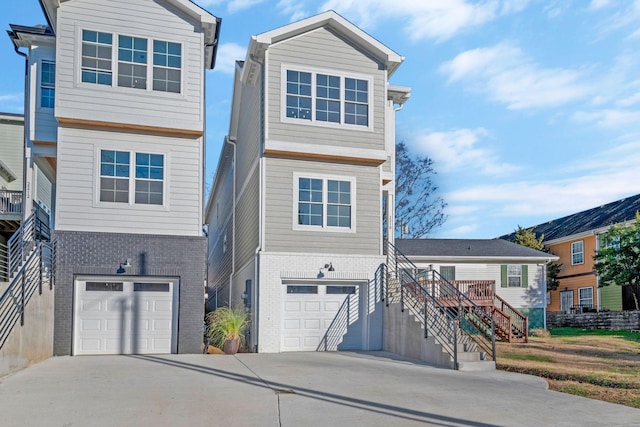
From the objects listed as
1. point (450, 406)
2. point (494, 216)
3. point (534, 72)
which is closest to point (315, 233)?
point (450, 406)

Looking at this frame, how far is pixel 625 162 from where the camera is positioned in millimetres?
30828

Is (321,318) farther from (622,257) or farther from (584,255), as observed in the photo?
(584,255)

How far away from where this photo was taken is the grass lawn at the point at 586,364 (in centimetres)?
951

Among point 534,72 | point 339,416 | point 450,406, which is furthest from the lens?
point 534,72

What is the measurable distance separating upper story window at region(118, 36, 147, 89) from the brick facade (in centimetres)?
377

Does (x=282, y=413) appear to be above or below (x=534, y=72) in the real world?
below

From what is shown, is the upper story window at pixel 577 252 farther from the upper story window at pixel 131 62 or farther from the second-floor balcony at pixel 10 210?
the second-floor balcony at pixel 10 210

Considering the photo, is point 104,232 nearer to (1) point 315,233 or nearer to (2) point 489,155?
(1) point 315,233

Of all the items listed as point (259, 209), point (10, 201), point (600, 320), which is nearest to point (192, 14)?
point (259, 209)

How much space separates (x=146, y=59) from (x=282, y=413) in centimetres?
1019

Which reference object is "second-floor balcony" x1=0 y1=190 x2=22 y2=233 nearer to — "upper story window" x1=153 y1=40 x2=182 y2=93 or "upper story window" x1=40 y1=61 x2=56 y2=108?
"upper story window" x1=40 y1=61 x2=56 y2=108

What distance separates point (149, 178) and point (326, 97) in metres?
5.05

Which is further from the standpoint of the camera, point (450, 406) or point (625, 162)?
point (625, 162)

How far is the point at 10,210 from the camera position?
62.3 ft
